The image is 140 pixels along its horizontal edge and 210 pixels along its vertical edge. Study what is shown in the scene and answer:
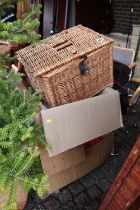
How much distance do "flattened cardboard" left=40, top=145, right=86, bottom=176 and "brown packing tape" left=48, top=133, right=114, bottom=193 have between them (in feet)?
0.30

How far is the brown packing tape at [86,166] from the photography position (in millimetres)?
2167

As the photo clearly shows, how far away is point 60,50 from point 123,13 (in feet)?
11.8

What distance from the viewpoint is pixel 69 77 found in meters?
2.08

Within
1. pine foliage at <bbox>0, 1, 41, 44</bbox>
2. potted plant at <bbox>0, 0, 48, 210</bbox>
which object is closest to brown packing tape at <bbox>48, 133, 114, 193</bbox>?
potted plant at <bbox>0, 0, 48, 210</bbox>

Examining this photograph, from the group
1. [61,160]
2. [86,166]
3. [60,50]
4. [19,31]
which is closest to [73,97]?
[60,50]

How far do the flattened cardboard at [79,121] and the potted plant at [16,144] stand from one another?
0.09m

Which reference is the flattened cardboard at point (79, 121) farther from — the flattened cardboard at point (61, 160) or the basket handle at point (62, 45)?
the basket handle at point (62, 45)

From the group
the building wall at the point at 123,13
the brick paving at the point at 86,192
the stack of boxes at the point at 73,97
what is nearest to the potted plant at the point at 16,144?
the stack of boxes at the point at 73,97

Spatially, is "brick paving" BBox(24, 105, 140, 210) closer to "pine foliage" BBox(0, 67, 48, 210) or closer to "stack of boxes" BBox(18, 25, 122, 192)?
"stack of boxes" BBox(18, 25, 122, 192)

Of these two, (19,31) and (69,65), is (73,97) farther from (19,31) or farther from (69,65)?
(19,31)

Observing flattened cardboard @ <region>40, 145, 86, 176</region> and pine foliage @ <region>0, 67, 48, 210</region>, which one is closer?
pine foliage @ <region>0, 67, 48, 210</region>

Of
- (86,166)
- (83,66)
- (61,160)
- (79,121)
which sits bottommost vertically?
(86,166)

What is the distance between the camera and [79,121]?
6.35 ft

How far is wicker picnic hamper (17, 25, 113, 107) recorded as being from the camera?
2.00 metres
